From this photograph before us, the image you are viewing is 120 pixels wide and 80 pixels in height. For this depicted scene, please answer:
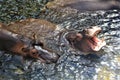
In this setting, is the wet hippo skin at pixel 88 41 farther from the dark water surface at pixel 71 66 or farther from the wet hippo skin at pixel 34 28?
the wet hippo skin at pixel 34 28

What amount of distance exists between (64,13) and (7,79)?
2667 millimetres

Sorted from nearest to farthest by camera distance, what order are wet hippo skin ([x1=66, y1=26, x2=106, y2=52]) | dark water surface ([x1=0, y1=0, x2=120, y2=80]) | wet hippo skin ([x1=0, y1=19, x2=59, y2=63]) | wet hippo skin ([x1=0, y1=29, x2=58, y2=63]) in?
dark water surface ([x1=0, y1=0, x2=120, y2=80]) < wet hippo skin ([x1=0, y1=29, x2=58, y2=63]) < wet hippo skin ([x1=66, y1=26, x2=106, y2=52]) < wet hippo skin ([x1=0, y1=19, x2=59, y2=63])

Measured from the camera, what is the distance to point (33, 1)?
8594mm

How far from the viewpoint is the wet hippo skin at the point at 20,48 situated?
5711mm

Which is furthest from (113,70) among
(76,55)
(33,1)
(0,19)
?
(33,1)

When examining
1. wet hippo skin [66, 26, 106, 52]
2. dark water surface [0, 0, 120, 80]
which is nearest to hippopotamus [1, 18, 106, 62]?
wet hippo skin [66, 26, 106, 52]

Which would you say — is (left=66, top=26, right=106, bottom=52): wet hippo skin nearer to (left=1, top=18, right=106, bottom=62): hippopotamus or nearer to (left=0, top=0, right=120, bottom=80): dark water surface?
(left=1, top=18, right=106, bottom=62): hippopotamus

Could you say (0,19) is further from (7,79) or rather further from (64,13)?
(7,79)

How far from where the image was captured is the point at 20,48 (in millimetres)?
5754

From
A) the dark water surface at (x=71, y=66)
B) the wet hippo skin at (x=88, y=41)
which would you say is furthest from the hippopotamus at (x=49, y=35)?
the dark water surface at (x=71, y=66)

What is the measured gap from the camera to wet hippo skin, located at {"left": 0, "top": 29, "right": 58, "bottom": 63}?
5.71 m

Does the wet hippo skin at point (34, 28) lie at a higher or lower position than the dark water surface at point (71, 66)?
higher

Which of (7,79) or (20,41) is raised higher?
(20,41)

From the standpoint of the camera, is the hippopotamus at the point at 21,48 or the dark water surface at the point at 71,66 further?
the hippopotamus at the point at 21,48
